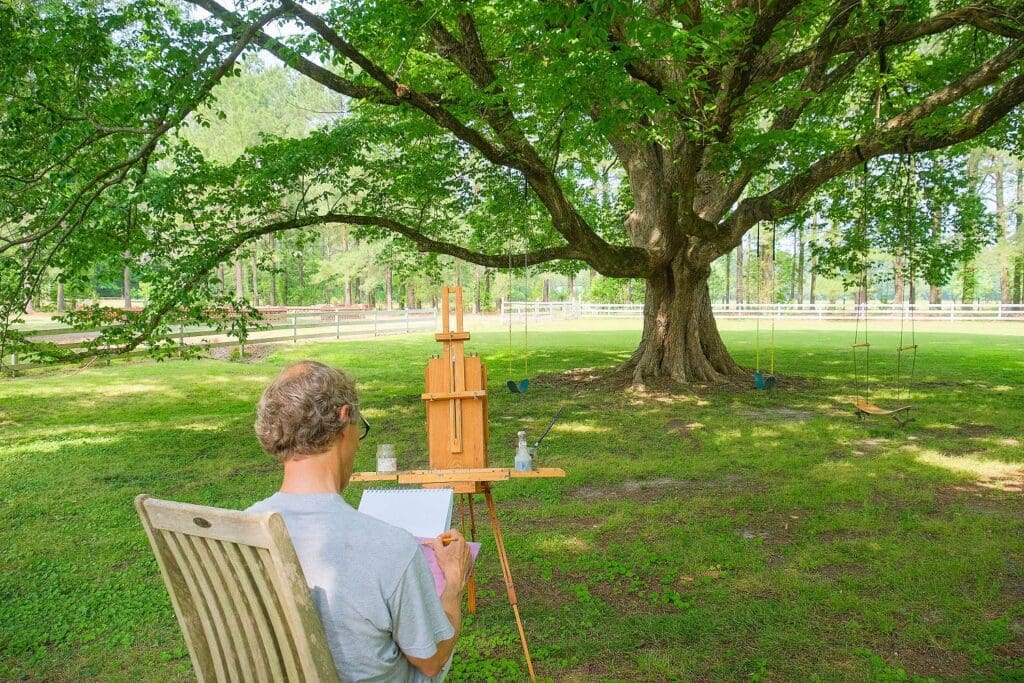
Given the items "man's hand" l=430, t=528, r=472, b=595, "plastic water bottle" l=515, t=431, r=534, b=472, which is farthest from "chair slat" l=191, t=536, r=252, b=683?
"plastic water bottle" l=515, t=431, r=534, b=472

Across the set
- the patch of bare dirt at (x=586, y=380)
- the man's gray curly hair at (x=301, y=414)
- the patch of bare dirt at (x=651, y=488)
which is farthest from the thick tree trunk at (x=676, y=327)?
the man's gray curly hair at (x=301, y=414)

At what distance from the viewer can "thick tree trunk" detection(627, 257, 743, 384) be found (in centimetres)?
1303

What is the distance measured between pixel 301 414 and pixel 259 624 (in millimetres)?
482

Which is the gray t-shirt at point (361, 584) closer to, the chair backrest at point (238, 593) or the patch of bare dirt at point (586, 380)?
the chair backrest at point (238, 593)

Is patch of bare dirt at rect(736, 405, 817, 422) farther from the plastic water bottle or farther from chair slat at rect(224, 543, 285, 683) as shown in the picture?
chair slat at rect(224, 543, 285, 683)

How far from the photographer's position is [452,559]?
6.57ft

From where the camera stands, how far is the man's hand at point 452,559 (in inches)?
77.4

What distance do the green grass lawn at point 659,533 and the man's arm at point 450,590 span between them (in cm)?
184

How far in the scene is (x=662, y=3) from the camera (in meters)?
8.78

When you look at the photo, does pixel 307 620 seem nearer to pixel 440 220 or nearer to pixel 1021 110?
pixel 440 220

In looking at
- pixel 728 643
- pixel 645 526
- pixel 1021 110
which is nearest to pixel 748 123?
pixel 1021 110

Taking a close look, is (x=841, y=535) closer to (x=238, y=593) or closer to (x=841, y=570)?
(x=841, y=570)

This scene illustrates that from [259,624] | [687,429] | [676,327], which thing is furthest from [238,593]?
[676,327]

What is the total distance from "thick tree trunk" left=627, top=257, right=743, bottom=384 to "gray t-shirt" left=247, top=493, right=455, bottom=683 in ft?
38.1
